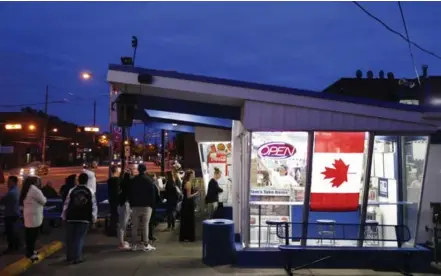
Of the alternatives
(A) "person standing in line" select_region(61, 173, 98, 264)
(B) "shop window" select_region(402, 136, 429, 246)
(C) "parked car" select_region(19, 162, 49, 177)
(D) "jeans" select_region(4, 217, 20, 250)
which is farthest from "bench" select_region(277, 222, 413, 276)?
(C) "parked car" select_region(19, 162, 49, 177)

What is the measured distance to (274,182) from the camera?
1013 cm

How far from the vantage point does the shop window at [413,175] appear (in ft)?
31.8

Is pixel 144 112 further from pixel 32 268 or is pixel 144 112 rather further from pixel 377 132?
pixel 377 132

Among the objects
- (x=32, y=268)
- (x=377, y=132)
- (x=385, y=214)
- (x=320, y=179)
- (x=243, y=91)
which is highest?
(x=243, y=91)

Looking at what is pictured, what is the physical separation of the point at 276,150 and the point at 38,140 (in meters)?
66.9

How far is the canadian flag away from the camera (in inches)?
380

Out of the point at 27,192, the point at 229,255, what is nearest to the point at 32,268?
the point at 27,192

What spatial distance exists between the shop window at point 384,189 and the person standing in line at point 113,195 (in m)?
6.04

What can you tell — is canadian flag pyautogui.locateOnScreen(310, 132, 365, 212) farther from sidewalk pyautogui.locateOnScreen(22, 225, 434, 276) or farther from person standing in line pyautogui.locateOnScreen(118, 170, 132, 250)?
person standing in line pyautogui.locateOnScreen(118, 170, 132, 250)

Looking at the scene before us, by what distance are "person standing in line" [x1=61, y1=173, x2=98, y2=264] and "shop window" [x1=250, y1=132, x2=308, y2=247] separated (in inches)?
127

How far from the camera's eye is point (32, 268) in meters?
9.04

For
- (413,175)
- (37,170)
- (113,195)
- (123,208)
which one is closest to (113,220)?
(113,195)

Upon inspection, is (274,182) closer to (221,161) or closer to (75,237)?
(75,237)

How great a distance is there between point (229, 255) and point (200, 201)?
10090 millimetres
